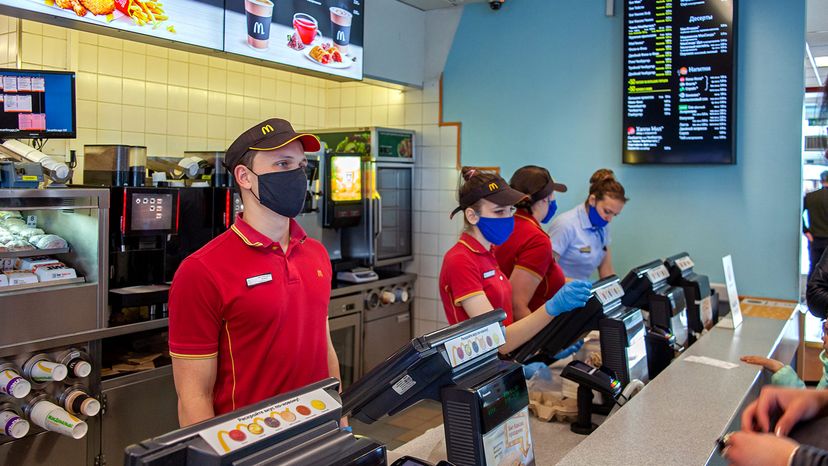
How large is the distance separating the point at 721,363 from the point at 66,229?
3.08 meters

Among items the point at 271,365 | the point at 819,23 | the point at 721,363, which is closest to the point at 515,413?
the point at 271,365

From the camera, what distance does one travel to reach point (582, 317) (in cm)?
263

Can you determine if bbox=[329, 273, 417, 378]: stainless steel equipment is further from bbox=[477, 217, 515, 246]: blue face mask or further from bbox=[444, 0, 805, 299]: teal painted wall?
bbox=[477, 217, 515, 246]: blue face mask

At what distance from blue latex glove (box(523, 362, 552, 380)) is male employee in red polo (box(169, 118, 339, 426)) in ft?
3.51

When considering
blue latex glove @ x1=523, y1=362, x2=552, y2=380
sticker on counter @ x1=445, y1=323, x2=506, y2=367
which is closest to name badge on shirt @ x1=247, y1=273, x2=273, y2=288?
sticker on counter @ x1=445, y1=323, x2=506, y2=367

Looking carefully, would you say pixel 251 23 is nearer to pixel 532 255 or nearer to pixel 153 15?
pixel 153 15

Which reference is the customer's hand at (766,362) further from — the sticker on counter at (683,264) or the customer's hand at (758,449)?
the customer's hand at (758,449)

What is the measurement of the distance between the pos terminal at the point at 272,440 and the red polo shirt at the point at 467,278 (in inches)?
63.3

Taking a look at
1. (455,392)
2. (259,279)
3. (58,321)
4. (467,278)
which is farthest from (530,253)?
(58,321)

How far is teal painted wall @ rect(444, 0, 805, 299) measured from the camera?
4887 millimetres

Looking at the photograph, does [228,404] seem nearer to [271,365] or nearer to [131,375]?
[271,365]

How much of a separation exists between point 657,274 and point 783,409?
2070 mm

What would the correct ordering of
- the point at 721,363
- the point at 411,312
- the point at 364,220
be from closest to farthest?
the point at 721,363 → the point at 364,220 → the point at 411,312

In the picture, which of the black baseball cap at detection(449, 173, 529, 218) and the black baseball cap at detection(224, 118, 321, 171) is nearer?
the black baseball cap at detection(224, 118, 321, 171)
